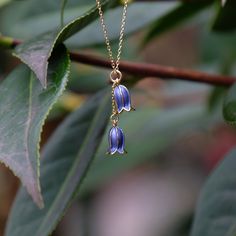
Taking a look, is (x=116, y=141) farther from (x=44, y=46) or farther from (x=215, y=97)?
(x=215, y=97)

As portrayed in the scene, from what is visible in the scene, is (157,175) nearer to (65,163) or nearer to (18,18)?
(18,18)

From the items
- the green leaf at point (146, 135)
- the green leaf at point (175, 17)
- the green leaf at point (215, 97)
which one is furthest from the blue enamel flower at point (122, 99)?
the green leaf at point (146, 135)

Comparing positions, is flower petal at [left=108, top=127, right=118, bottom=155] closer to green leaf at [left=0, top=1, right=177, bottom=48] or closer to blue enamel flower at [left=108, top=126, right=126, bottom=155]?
blue enamel flower at [left=108, top=126, right=126, bottom=155]

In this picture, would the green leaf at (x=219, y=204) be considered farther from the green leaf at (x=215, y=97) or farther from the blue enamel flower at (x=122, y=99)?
the green leaf at (x=215, y=97)

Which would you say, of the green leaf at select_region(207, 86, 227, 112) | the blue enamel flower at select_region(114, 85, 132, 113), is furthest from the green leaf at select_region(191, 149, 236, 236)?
the green leaf at select_region(207, 86, 227, 112)

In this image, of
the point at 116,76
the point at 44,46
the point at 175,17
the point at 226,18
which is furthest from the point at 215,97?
the point at 44,46

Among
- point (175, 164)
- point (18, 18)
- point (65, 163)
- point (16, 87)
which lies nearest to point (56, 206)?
point (65, 163)
